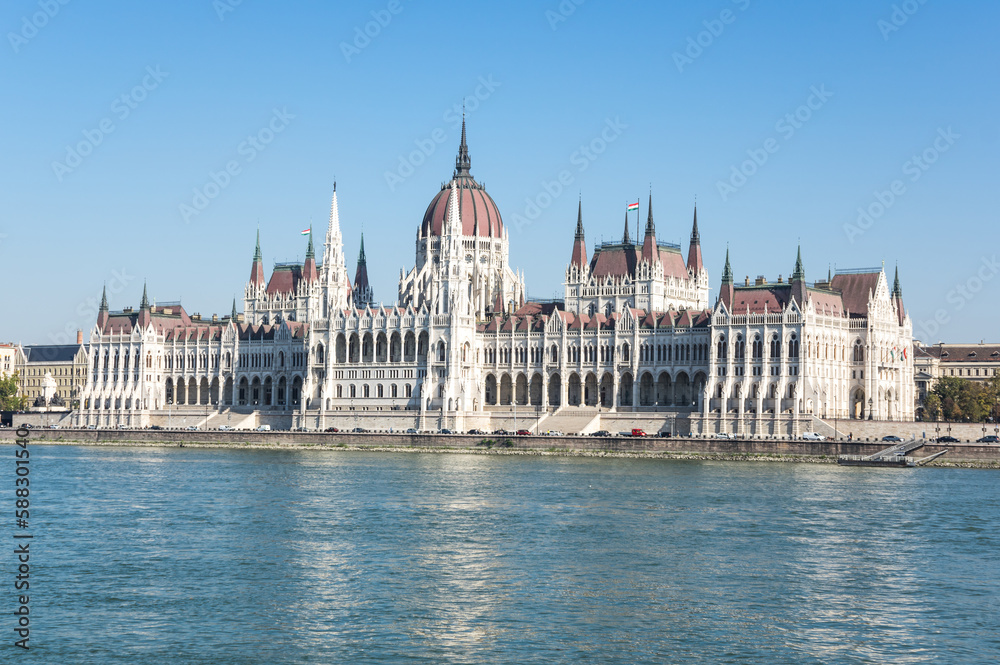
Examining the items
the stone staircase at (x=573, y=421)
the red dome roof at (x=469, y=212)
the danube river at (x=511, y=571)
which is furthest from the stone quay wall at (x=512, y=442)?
the red dome roof at (x=469, y=212)

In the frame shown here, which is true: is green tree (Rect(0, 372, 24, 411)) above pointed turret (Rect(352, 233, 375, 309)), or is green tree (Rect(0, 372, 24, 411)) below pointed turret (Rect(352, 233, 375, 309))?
below

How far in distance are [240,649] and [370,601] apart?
7.19 metres

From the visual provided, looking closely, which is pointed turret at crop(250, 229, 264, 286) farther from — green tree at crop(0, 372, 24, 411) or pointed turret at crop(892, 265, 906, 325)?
pointed turret at crop(892, 265, 906, 325)

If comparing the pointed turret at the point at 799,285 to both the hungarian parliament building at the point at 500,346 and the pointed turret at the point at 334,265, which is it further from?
the pointed turret at the point at 334,265

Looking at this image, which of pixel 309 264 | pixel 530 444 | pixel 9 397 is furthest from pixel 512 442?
pixel 9 397

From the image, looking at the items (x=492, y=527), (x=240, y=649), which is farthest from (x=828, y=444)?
(x=240, y=649)

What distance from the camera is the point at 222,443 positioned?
13462 centimetres

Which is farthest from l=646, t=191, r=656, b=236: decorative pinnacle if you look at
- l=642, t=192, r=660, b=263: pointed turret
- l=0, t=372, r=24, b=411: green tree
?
l=0, t=372, r=24, b=411: green tree

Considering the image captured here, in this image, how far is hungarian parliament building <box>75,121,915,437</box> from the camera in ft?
411

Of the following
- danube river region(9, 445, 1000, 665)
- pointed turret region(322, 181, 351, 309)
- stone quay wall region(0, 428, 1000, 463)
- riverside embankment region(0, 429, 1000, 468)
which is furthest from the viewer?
pointed turret region(322, 181, 351, 309)

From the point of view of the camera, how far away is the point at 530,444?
401ft

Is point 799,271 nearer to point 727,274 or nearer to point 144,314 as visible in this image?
point 727,274

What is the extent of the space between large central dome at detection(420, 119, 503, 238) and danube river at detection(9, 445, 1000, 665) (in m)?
77.1

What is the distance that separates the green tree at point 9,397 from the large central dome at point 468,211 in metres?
58.2
